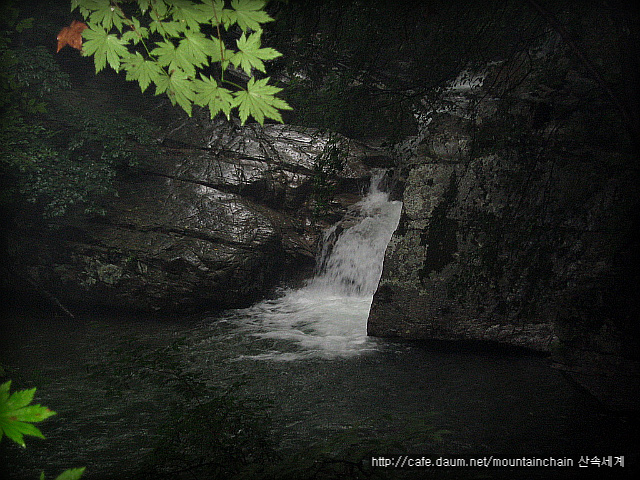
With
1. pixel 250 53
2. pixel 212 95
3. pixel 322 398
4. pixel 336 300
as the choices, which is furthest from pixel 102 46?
pixel 336 300

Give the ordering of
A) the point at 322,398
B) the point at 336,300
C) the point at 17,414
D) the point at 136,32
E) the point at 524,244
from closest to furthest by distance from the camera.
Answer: the point at 17,414 → the point at 136,32 → the point at 322,398 → the point at 524,244 → the point at 336,300

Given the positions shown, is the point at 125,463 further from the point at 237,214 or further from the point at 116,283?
the point at 237,214

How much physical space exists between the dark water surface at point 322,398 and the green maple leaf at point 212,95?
1.74 metres

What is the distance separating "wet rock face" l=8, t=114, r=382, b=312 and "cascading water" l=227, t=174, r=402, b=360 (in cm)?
44

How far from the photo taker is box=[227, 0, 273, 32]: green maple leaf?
63.4 inches

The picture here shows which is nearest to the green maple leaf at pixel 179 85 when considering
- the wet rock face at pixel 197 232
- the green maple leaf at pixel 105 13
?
the green maple leaf at pixel 105 13

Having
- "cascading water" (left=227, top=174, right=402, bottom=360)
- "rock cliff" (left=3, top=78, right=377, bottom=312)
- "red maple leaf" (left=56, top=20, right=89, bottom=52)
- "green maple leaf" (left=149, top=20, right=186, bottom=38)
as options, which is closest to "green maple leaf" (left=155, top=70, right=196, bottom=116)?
"green maple leaf" (left=149, top=20, right=186, bottom=38)

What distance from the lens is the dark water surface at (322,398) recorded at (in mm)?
3316

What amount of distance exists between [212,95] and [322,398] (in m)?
3.53

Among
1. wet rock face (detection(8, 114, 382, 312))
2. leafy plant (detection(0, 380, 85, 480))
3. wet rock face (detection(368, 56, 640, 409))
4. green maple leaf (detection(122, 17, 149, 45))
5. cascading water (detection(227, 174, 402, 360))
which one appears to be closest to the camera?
leafy plant (detection(0, 380, 85, 480))

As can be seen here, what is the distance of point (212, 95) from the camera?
1697 millimetres

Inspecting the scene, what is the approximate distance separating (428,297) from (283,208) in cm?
464

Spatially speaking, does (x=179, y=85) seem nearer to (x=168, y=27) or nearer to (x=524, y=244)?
(x=168, y=27)

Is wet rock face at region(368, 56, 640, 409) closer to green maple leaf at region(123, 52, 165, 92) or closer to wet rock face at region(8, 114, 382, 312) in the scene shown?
wet rock face at region(8, 114, 382, 312)
